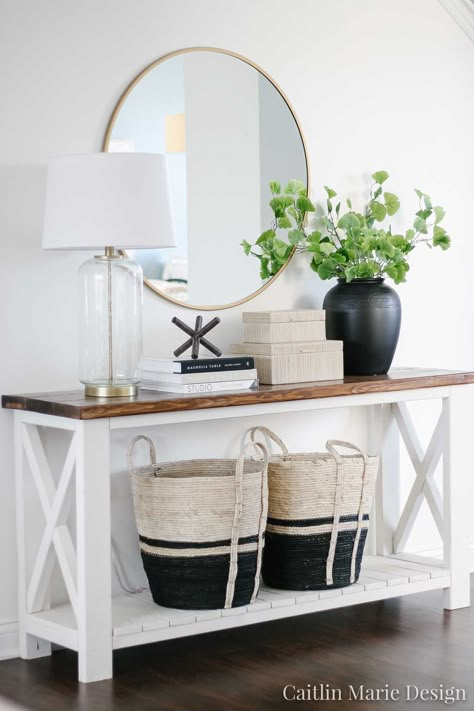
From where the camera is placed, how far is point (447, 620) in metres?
3.38

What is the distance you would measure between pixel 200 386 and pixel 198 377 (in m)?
0.03

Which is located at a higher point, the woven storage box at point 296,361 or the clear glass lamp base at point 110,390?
the woven storage box at point 296,361

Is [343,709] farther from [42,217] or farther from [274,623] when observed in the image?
[42,217]

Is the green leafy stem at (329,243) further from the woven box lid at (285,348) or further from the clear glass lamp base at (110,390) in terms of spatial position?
the clear glass lamp base at (110,390)

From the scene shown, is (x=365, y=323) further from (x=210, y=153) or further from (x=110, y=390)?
(x=110, y=390)

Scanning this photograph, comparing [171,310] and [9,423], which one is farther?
[171,310]

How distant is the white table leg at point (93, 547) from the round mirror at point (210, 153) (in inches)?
27.5

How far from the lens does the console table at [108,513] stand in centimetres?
276

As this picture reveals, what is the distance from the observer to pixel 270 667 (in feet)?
9.60

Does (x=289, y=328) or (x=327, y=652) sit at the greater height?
(x=289, y=328)

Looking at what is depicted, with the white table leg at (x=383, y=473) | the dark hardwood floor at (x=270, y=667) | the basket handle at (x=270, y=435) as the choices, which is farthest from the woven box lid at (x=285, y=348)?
the dark hardwood floor at (x=270, y=667)

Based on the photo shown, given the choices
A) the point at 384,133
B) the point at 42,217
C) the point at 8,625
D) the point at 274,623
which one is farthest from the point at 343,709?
the point at 384,133

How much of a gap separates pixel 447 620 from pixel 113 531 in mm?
1056

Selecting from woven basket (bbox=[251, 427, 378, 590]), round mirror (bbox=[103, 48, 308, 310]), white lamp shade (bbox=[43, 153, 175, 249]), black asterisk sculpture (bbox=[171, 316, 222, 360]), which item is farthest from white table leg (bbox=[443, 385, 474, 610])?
white lamp shade (bbox=[43, 153, 175, 249])
